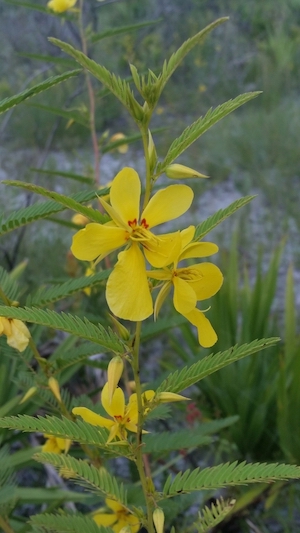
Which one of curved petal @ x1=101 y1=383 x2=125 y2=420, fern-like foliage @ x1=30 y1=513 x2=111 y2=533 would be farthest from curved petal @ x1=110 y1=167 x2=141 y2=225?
fern-like foliage @ x1=30 y1=513 x2=111 y2=533

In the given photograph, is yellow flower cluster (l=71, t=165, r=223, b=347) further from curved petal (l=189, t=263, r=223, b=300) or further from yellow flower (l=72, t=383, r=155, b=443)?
yellow flower (l=72, t=383, r=155, b=443)

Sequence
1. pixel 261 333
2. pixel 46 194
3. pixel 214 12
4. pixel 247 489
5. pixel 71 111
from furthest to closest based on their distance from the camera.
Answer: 1. pixel 214 12
2. pixel 261 333
3. pixel 247 489
4. pixel 71 111
5. pixel 46 194

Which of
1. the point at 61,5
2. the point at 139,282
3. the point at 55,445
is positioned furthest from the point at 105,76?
the point at 61,5

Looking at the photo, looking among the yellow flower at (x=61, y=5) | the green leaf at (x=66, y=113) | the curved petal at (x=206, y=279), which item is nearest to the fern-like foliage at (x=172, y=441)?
the curved petal at (x=206, y=279)

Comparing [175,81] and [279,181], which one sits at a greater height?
[175,81]

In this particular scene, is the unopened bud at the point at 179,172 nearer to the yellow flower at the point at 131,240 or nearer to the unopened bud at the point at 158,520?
the yellow flower at the point at 131,240

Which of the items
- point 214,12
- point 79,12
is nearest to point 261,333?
point 79,12

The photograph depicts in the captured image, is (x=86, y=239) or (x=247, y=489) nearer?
(x=86, y=239)

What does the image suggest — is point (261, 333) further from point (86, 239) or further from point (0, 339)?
point (86, 239)
